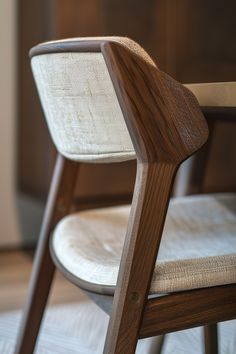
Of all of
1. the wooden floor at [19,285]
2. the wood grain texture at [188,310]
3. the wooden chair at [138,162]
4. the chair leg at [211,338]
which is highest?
the wooden chair at [138,162]

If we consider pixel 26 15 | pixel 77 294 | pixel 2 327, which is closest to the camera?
pixel 2 327

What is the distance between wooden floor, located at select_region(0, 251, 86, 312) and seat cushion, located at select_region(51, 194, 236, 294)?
0.74m

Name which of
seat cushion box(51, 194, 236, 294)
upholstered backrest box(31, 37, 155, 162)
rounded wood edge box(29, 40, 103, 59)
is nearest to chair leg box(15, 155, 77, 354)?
seat cushion box(51, 194, 236, 294)

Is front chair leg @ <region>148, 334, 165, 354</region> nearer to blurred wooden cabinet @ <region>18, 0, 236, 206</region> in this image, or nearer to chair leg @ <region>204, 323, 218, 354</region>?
chair leg @ <region>204, 323, 218, 354</region>

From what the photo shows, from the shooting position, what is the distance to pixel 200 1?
2133 millimetres

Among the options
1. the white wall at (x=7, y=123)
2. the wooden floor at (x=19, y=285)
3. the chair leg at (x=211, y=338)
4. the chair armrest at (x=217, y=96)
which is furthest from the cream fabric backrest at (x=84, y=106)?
the white wall at (x=7, y=123)

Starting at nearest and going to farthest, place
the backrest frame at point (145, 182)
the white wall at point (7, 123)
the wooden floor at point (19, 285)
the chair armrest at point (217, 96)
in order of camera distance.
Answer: the backrest frame at point (145, 182) < the chair armrest at point (217, 96) < the wooden floor at point (19, 285) < the white wall at point (7, 123)

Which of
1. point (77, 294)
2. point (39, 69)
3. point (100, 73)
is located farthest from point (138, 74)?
point (77, 294)

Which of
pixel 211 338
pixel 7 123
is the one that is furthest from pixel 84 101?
pixel 7 123

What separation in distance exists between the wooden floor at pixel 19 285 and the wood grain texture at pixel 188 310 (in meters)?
1.07

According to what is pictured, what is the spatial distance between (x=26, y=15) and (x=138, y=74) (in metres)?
1.67

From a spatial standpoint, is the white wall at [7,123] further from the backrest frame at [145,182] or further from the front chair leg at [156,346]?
the backrest frame at [145,182]

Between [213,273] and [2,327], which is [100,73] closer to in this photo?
[213,273]

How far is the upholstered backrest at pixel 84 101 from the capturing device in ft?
2.17
